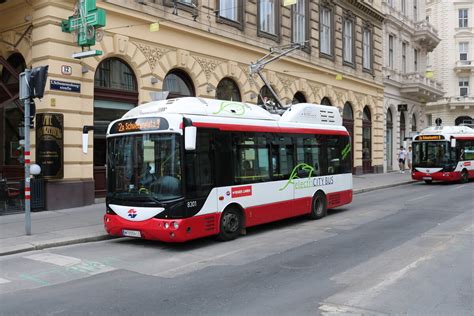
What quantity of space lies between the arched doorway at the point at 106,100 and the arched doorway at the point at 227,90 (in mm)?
5076

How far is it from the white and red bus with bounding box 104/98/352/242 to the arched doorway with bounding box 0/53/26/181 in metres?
8.02

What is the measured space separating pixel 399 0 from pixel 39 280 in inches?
1521

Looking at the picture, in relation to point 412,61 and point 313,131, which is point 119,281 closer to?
point 313,131

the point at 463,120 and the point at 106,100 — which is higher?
the point at 463,120

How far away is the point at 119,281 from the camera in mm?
6816

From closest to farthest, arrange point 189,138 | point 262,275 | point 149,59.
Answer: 1. point 262,275
2. point 189,138
3. point 149,59

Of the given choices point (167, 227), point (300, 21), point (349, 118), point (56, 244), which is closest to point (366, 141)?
point (349, 118)

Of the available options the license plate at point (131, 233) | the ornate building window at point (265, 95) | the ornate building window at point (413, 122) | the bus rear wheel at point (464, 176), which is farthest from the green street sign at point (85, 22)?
the ornate building window at point (413, 122)

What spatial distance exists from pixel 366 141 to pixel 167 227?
2727cm

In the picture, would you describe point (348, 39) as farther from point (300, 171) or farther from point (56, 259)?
point (56, 259)

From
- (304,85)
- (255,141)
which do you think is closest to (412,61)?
(304,85)

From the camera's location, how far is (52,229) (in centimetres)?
1103

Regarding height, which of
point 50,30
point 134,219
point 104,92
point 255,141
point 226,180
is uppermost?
point 50,30

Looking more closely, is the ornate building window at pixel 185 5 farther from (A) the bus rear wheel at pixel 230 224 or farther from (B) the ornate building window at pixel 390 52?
(B) the ornate building window at pixel 390 52
